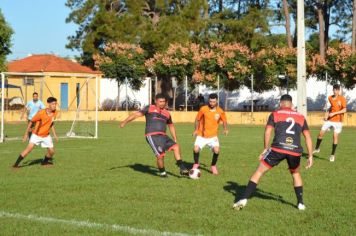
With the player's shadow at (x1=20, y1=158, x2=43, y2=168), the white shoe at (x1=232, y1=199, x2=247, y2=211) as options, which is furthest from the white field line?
the player's shadow at (x1=20, y1=158, x2=43, y2=168)

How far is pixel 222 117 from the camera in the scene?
14141 mm

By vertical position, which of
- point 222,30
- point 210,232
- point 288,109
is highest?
point 222,30

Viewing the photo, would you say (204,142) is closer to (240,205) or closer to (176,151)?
(176,151)

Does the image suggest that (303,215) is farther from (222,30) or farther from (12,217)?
(222,30)

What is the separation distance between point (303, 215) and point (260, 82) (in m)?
36.2

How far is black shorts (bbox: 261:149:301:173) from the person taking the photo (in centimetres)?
952

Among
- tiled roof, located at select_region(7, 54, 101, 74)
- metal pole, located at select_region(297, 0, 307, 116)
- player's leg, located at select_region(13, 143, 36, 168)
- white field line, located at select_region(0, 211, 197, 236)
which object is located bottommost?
white field line, located at select_region(0, 211, 197, 236)

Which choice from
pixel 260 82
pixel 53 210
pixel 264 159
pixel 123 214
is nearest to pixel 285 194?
pixel 264 159

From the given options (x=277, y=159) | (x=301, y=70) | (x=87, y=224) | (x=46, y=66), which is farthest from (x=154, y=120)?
(x=46, y=66)

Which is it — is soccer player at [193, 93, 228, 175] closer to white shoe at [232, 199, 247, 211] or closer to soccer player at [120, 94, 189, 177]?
soccer player at [120, 94, 189, 177]

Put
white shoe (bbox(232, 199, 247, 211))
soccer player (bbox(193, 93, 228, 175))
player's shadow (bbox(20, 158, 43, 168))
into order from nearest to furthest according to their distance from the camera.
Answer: white shoe (bbox(232, 199, 247, 211))
soccer player (bbox(193, 93, 228, 175))
player's shadow (bbox(20, 158, 43, 168))

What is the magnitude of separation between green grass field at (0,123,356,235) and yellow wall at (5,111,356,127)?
2164 cm

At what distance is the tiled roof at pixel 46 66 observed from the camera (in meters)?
57.1

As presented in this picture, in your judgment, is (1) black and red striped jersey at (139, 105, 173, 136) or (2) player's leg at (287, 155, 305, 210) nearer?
(2) player's leg at (287, 155, 305, 210)
